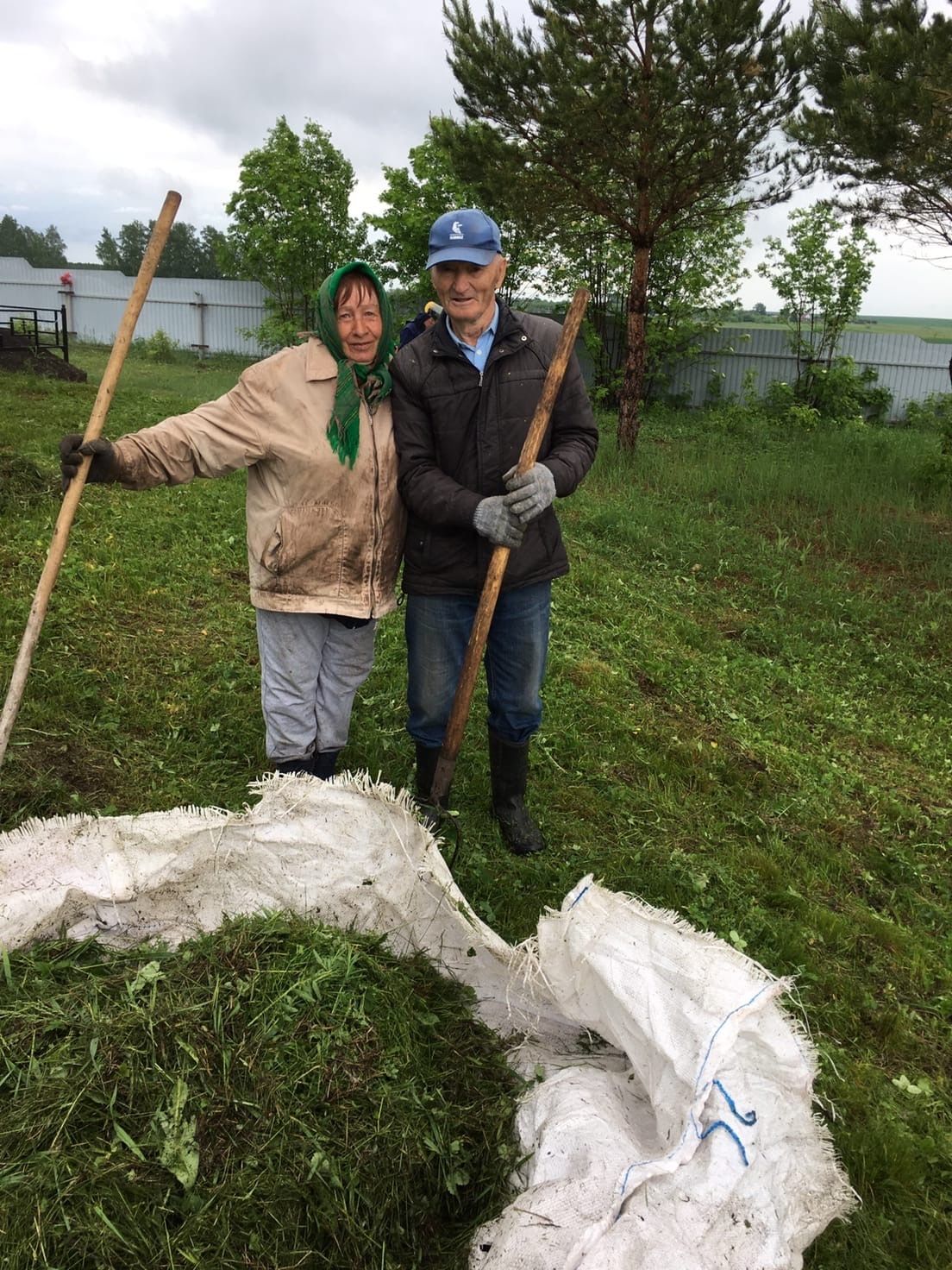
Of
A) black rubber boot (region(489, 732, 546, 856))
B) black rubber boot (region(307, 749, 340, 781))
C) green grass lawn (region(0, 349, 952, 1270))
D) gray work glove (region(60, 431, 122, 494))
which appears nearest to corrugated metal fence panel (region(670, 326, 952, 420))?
green grass lawn (region(0, 349, 952, 1270))

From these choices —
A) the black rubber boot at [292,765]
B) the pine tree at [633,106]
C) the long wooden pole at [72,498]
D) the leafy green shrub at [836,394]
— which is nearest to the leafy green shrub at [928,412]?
the leafy green shrub at [836,394]

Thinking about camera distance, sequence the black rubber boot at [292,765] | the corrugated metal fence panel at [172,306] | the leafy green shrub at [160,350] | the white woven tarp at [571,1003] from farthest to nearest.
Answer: the corrugated metal fence panel at [172,306], the leafy green shrub at [160,350], the black rubber boot at [292,765], the white woven tarp at [571,1003]

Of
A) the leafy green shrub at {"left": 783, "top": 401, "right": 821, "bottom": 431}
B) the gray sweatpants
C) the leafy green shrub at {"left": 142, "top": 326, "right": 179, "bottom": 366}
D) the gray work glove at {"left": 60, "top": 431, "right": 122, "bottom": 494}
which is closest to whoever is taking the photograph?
the gray work glove at {"left": 60, "top": 431, "right": 122, "bottom": 494}

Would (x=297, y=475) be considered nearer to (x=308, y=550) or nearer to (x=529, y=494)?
(x=308, y=550)

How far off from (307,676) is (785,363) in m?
15.0

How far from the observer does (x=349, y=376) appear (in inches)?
89.4

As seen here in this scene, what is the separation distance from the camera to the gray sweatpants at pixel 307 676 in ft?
8.25

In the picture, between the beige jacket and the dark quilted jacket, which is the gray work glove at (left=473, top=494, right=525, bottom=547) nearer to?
the dark quilted jacket

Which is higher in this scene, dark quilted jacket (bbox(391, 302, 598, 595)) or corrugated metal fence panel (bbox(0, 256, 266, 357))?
corrugated metal fence panel (bbox(0, 256, 266, 357))

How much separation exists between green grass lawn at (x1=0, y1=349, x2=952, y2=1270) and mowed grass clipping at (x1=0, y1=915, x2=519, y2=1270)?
663mm

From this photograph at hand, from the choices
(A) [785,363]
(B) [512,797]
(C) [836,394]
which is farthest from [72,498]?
(A) [785,363]

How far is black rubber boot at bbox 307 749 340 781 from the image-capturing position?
2.77 m

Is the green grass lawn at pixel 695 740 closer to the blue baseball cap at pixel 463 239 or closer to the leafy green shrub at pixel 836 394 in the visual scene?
the blue baseball cap at pixel 463 239

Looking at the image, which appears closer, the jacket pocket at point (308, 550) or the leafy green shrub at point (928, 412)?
→ the jacket pocket at point (308, 550)
